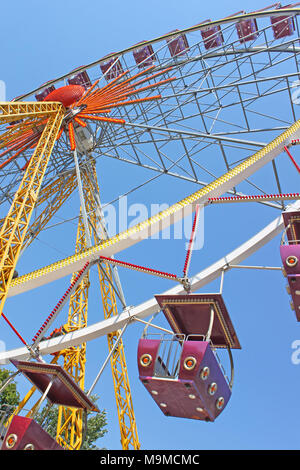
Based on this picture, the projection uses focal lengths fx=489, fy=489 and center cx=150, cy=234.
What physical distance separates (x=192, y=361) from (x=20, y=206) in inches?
390

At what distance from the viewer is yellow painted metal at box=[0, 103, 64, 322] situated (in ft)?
51.5

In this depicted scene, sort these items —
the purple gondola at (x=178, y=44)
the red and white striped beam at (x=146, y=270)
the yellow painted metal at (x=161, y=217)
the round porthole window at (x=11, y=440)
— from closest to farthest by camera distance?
the round porthole window at (x=11, y=440)
the red and white striped beam at (x=146, y=270)
the yellow painted metal at (x=161, y=217)
the purple gondola at (x=178, y=44)

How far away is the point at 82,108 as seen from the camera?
979 inches

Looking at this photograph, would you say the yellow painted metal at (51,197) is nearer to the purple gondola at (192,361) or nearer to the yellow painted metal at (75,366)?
the yellow painted metal at (75,366)

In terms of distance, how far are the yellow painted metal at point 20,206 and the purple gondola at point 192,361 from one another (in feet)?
18.5

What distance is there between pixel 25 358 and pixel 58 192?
11.7 meters

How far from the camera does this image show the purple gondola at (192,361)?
1035 centimetres

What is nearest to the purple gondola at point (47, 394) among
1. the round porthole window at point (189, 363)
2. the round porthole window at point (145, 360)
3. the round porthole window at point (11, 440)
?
the round porthole window at point (11, 440)

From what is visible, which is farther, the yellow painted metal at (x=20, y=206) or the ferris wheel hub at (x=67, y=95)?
the ferris wheel hub at (x=67, y=95)

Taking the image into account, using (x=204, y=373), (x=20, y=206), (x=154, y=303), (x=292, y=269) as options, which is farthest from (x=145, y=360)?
(x=20, y=206)

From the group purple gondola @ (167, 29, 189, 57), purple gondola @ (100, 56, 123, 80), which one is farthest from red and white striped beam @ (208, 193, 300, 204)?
purple gondola @ (167, 29, 189, 57)

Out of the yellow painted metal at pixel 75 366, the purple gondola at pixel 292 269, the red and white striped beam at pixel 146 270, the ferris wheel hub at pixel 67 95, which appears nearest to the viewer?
the purple gondola at pixel 292 269

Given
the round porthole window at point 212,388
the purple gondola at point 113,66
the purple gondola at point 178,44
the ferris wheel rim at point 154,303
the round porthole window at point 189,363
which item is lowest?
the round porthole window at point 212,388
